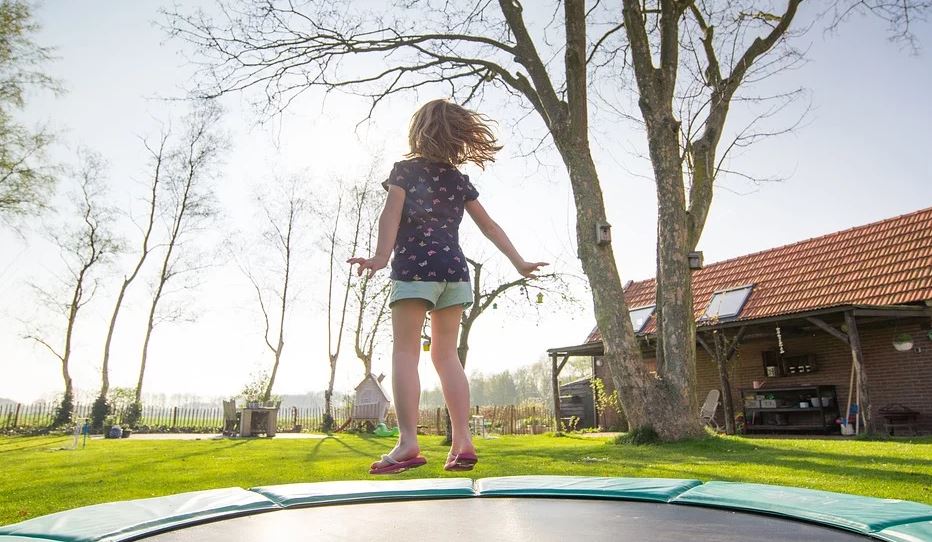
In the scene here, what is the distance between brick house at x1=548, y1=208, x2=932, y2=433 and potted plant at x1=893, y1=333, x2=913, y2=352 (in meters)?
0.02

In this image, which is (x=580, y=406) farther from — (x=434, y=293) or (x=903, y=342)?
(x=434, y=293)

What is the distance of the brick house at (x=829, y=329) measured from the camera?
Answer: 29.3 feet

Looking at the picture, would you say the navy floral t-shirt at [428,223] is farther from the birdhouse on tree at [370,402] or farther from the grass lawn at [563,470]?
the birdhouse on tree at [370,402]

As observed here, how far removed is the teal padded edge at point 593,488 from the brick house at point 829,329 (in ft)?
23.6

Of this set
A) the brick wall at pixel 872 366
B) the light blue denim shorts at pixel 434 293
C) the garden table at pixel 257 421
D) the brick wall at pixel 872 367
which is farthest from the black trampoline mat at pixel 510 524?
the garden table at pixel 257 421

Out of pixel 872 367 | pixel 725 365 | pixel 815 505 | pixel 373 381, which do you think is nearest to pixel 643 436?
pixel 815 505

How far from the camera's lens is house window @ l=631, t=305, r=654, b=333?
1348cm

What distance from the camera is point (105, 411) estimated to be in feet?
46.9

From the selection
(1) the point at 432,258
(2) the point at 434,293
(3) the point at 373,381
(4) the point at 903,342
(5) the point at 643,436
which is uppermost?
(4) the point at 903,342

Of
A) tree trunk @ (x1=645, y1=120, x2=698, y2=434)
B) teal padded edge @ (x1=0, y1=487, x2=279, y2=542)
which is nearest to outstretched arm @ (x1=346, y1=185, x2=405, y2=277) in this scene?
teal padded edge @ (x1=0, y1=487, x2=279, y2=542)

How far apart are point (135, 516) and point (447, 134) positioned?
1.52 meters

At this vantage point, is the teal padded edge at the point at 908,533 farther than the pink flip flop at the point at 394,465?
No

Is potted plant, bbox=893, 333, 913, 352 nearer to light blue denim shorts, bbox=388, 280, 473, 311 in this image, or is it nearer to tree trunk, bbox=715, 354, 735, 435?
tree trunk, bbox=715, 354, 735, 435

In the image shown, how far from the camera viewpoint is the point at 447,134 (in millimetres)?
1958
